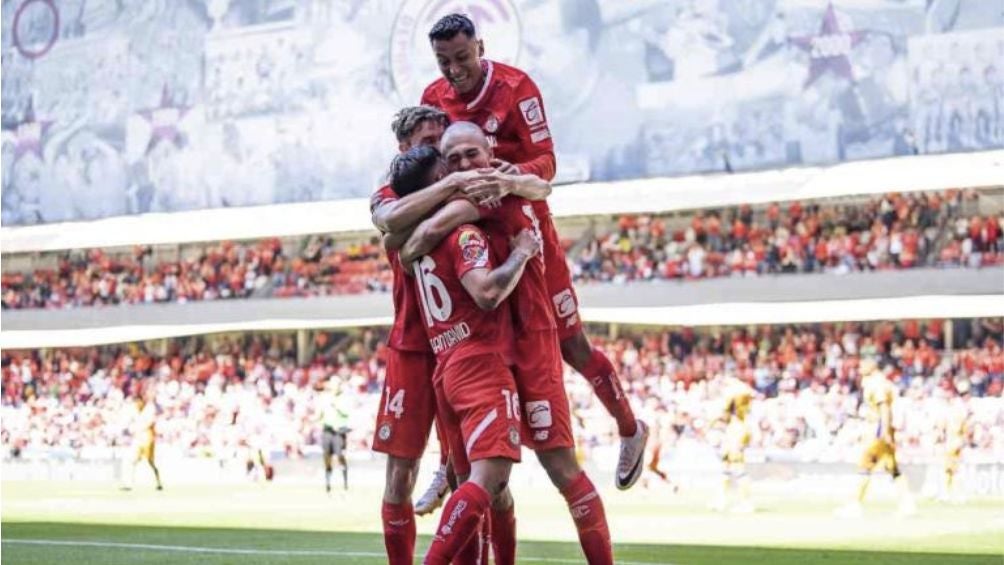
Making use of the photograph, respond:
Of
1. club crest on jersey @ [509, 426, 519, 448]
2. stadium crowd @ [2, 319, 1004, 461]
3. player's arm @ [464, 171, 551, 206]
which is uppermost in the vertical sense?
player's arm @ [464, 171, 551, 206]

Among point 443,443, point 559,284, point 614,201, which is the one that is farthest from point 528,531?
point 614,201

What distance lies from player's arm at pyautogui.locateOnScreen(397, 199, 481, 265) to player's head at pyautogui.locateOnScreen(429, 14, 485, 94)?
0.89 m

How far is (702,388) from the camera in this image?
3044cm

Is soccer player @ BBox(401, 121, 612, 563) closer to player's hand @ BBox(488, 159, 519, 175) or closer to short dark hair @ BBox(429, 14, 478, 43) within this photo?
player's hand @ BBox(488, 159, 519, 175)

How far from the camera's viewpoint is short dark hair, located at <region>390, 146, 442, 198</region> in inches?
312

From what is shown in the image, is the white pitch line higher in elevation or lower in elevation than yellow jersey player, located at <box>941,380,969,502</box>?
higher

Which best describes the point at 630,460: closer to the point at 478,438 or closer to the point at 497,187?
the point at 478,438

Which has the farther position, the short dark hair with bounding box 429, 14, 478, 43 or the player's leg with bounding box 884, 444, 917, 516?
the player's leg with bounding box 884, 444, 917, 516

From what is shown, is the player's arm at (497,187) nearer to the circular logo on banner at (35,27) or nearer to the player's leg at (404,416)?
the player's leg at (404,416)

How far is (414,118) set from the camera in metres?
8.18

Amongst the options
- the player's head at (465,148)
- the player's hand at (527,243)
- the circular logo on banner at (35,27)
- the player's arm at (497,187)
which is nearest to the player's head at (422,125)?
the player's head at (465,148)

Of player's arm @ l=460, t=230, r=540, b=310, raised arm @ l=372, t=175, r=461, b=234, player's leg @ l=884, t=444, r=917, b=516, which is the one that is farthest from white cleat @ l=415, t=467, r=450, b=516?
player's leg @ l=884, t=444, r=917, b=516

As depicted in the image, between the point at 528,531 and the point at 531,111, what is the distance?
31.1 ft

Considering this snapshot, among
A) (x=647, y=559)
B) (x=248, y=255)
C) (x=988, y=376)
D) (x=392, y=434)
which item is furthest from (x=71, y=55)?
(x=392, y=434)
